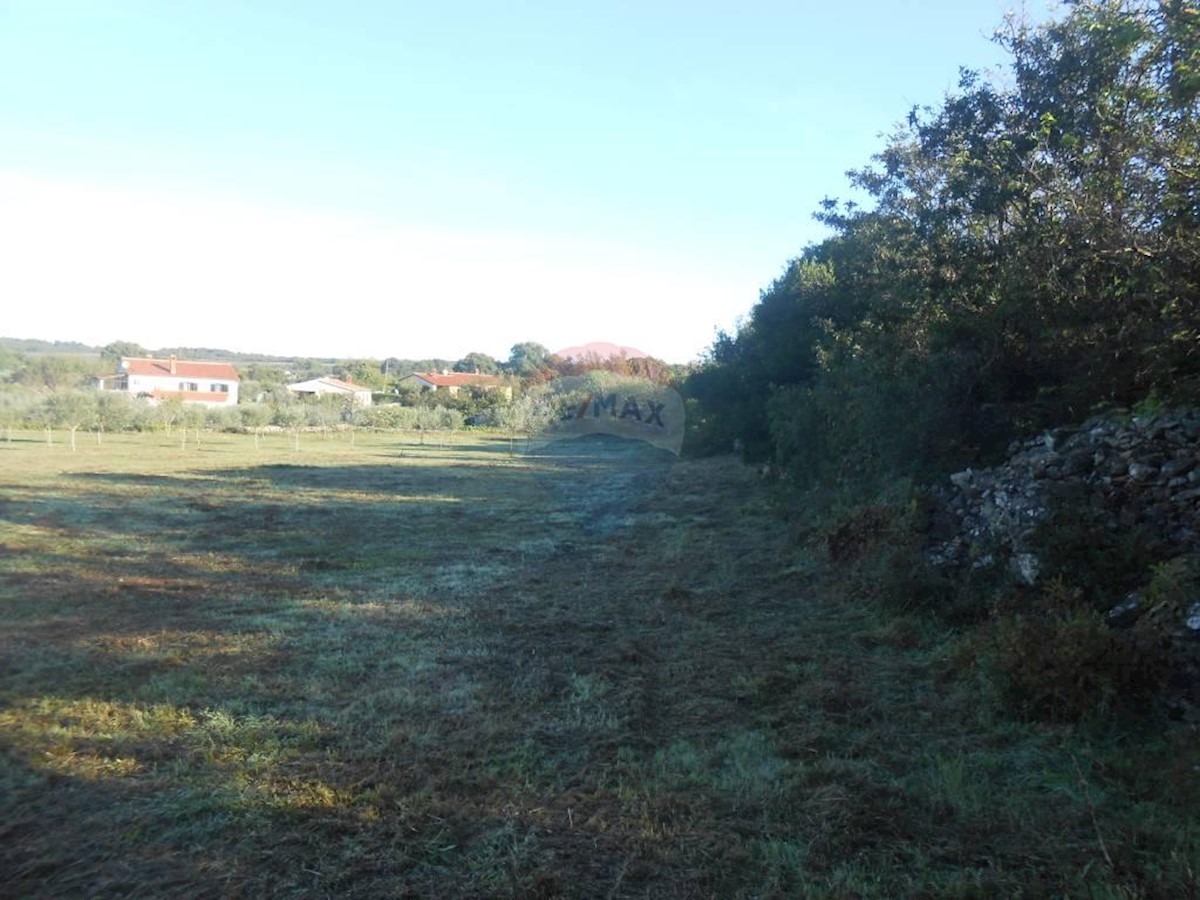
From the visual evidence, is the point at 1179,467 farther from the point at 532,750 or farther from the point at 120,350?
the point at 120,350

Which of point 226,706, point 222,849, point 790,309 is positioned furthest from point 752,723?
point 790,309

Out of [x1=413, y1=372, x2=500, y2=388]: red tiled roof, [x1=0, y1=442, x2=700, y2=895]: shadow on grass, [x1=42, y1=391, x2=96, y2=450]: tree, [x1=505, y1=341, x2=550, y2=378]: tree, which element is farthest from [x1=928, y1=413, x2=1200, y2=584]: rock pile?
[x1=505, y1=341, x2=550, y2=378]: tree

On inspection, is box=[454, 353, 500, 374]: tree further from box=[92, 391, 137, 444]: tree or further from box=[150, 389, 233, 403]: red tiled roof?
box=[92, 391, 137, 444]: tree

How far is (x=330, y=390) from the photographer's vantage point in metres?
61.5

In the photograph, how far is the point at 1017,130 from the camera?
8.35 metres

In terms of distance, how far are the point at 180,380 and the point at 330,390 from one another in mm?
10851

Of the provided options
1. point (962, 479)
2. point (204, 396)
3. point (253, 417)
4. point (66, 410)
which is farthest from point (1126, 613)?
point (204, 396)

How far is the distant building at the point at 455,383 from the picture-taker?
56.7 meters

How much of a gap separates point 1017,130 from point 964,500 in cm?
456

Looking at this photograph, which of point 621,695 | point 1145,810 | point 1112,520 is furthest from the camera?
point 1112,520

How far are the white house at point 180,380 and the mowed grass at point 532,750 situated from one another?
47270mm

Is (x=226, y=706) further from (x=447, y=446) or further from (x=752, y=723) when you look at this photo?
(x=447, y=446)

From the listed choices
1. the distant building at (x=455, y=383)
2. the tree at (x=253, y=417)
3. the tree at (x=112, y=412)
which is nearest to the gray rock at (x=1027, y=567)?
the tree at (x=112, y=412)

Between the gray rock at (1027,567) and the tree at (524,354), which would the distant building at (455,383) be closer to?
the tree at (524,354)
